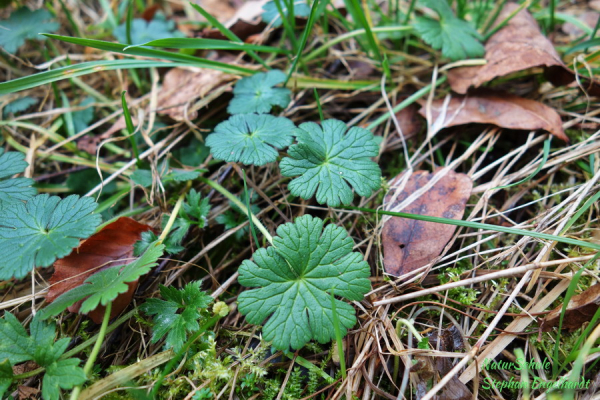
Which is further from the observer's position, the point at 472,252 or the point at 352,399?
Result: the point at 472,252

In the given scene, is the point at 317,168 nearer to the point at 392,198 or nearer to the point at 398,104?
the point at 392,198

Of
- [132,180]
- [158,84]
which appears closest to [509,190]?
[132,180]

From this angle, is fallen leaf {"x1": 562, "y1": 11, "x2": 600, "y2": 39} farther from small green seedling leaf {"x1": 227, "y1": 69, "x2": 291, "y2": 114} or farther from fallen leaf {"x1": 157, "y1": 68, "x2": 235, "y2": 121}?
fallen leaf {"x1": 157, "y1": 68, "x2": 235, "y2": 121}

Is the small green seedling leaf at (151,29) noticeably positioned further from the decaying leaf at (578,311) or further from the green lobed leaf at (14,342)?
the decaying leaf at (578,311)

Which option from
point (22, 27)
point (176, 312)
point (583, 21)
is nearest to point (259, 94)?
point (176, 312)

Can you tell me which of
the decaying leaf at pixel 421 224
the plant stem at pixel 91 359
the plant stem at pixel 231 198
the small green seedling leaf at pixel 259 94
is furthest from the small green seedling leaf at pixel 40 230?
the decaying leaf at pixel 421 224

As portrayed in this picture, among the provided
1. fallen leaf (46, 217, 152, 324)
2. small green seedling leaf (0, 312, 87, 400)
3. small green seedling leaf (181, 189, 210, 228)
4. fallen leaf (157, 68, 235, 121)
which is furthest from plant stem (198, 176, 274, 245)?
small green seedling leaf (0, 312, 87, 400)
